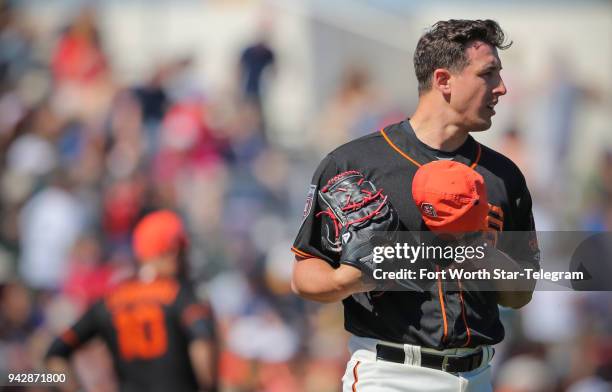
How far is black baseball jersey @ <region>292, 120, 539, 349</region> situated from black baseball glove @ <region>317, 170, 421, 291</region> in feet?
0.35

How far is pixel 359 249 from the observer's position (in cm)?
362

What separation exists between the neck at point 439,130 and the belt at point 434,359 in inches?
31.3

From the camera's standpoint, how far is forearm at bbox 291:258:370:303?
3.63 m

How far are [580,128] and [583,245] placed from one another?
9.40 meters

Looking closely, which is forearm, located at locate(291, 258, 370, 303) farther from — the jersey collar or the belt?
the jersey collar

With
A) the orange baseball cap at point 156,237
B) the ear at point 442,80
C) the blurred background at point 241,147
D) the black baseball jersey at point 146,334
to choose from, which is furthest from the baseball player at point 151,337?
the ear at point 442,80

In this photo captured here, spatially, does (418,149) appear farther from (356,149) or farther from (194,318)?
(194,318)

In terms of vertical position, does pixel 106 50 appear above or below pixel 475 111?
below

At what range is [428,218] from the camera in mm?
3723

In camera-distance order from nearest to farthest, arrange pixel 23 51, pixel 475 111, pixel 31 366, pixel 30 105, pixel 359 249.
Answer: pixel 359 249 → pixel 475 111 → pixel 31 366 → pixel 30 105 → pixel 23 51

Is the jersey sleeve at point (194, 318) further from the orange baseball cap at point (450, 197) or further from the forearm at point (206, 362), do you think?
the orange baseball cap at point (450, 197)

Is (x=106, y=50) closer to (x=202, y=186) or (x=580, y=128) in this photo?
(x=202, y=186)

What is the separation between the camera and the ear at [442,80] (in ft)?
13.2

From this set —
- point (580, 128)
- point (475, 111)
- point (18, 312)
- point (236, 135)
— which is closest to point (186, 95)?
point (236, 135)
